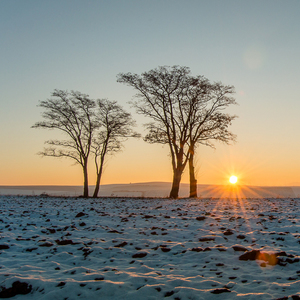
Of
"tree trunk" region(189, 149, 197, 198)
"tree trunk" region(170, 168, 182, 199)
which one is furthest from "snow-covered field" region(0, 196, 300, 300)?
"tree trunk" region(189, 149, 197, 198)

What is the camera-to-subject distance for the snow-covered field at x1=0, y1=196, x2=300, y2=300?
445cm

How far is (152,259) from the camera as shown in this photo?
6.17m

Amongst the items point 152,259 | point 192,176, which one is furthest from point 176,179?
point 152,259

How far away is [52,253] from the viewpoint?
669cm

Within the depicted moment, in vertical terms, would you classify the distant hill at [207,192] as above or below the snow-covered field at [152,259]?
below

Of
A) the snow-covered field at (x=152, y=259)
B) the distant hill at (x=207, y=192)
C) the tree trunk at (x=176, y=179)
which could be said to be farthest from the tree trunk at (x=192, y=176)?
the snow-covered field at (x=152, y=259)

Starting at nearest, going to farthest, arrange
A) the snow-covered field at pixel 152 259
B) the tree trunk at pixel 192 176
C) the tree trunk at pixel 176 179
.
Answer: the snow-covered field at pixel 152 259 < the tree trunk at pixel 176 179 < the tree trunk at pixel 192 176

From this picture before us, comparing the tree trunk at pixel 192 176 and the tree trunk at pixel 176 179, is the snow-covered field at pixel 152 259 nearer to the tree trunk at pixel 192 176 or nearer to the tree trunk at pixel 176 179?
the tree trunk at pixel 176 179

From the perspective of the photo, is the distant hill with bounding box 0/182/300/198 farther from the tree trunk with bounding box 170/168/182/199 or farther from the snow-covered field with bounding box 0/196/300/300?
the snow-covered field with bounding box 0/196/300/300

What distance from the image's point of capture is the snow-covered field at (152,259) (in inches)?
175

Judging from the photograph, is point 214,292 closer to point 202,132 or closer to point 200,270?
point 200,270

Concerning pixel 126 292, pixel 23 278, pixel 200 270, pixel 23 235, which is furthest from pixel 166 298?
pixel 23 235

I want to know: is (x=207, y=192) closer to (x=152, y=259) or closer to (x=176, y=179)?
(x=176, y=179)

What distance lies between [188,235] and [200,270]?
2.87 m
